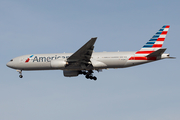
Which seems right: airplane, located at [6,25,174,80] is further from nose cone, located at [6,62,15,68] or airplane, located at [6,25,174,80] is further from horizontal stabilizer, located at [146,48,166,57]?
nose cone, located at [6,62,15,68]

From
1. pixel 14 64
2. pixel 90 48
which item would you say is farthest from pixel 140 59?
pixel 14 64

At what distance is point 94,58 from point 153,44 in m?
8.54

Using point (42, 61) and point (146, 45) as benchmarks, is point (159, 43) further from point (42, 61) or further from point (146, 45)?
point (42, 61)

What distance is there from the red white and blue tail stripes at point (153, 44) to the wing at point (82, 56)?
5.93m

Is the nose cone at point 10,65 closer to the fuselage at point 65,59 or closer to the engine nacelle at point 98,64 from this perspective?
the fuselage at point 65,59

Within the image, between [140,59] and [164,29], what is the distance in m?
6.14

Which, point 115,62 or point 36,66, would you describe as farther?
point 36,66

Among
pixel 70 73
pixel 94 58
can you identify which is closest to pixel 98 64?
pixel 94 58

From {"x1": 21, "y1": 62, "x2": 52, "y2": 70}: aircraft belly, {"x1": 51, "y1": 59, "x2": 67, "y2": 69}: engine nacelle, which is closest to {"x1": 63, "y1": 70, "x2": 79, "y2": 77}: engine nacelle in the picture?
{"x1": 21, "y1": 62, "x2": 52, "y2": 70}: aircraft belly

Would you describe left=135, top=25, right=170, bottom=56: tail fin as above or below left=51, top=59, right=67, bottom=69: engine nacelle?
above

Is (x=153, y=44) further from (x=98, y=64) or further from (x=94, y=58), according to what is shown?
(x=94, y=58)

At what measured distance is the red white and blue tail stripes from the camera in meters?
36.0

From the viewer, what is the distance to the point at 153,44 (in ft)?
122

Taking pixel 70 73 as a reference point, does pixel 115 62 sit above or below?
above
